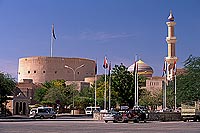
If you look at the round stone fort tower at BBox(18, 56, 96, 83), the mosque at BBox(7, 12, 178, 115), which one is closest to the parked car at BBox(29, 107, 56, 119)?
the mosque at BBox(7, 12, 178, 115)

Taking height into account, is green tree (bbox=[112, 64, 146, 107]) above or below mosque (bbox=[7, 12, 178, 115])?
below

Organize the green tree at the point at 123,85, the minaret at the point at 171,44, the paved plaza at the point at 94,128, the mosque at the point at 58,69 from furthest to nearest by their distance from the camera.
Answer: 1. the mosque at the point at 58,69
2. the minaret at the point at 171,44
3. the green tree at the point at 123,85
4. the paved plaza at the point at 94,128

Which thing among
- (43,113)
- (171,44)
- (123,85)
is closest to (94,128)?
(43,113)

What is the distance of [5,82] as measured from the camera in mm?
59625

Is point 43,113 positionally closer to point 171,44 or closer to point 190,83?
point 190,83

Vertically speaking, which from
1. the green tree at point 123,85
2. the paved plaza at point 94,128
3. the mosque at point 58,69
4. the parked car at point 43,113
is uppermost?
the mosque at point 58,69

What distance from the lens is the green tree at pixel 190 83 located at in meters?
56.1

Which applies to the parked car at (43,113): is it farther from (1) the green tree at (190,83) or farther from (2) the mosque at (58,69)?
(2) the mosque at (58,69)

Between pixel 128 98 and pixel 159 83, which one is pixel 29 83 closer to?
pixel 159 83

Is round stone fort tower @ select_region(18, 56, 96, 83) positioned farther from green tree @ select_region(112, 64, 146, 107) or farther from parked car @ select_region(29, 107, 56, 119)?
parked car @ select_region(29, 107, 56, 119)

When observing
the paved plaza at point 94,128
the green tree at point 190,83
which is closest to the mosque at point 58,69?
the green tree at point 190,83

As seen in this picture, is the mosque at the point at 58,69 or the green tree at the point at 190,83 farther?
the mosque at the point at 58,69

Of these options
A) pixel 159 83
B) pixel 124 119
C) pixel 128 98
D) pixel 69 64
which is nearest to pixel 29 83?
pixel 69 64

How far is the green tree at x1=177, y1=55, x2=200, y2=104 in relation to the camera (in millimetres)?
56144
